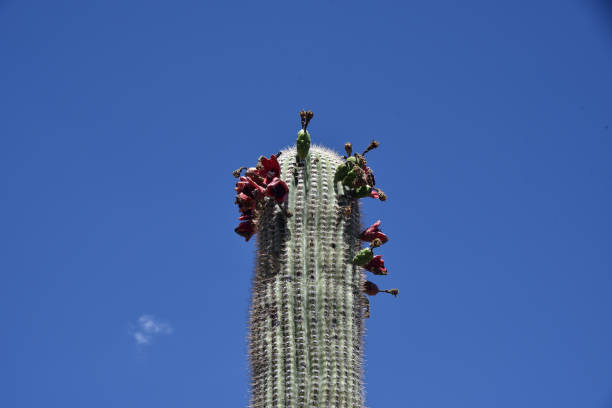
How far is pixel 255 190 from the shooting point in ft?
35.6

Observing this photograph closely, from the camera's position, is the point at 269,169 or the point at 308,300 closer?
the point at 308,300

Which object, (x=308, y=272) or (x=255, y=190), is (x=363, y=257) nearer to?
(x=308, y=272)

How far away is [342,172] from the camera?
10.8 m

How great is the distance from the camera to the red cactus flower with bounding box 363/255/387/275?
426 inches

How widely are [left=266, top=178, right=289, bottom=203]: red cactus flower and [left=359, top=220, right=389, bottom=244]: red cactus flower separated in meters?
1.21

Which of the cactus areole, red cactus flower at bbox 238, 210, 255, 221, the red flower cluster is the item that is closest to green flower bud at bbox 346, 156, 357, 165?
the cactus areole

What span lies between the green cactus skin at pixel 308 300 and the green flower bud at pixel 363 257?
81 millimetres

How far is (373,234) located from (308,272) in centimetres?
133

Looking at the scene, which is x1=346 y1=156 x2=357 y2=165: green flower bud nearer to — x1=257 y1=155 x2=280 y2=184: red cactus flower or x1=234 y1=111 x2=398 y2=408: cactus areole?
x1=234 y1=111 x2=398 y2=408: cactus areole

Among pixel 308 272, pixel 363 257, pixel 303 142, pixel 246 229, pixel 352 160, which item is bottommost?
pixel 308 272

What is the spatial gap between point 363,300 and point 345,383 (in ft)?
4.24

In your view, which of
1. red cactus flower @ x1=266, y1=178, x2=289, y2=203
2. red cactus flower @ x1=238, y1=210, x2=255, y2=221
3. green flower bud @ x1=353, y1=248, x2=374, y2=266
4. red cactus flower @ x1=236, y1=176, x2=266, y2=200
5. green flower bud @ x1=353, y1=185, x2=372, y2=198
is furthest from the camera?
red cactus flower @ x1=238, y1=210, x2=255, y2=221

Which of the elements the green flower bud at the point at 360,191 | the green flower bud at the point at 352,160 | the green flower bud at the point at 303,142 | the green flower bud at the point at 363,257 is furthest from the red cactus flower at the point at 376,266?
the green flower bud at the point at 303,142

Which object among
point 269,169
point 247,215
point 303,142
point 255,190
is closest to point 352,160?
point 303,142
